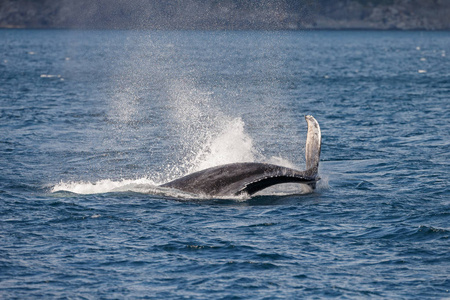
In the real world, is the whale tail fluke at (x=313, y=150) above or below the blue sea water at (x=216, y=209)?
above

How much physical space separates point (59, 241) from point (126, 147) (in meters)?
12.8

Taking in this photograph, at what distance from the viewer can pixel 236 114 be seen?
3859cm

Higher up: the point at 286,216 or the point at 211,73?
the point at 211,73

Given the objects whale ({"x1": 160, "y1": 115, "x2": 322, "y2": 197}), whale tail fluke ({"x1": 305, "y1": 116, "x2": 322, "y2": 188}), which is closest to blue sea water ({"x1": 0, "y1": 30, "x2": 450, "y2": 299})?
whale ({"x1": 160, "y1": 115, "x2": 322, "y2": 197})

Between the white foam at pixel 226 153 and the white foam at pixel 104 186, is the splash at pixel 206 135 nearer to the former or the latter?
the white foam at pixel 226 153

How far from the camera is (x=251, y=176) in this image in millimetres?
17734

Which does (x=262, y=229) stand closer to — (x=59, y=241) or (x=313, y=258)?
(x=313, y=258)

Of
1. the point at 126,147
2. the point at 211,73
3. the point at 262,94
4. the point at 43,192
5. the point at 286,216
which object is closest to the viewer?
the point at 286,216

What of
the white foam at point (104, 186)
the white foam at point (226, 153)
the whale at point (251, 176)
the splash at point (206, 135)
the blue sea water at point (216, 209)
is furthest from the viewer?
the splash at point (206, 135)

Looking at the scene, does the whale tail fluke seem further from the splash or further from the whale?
the splash

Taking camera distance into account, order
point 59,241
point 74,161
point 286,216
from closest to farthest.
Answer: point 59,241 < point 286,216 < point 74,161

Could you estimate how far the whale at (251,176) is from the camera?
57.5ft

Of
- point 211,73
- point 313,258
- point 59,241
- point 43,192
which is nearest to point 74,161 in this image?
point 43,192

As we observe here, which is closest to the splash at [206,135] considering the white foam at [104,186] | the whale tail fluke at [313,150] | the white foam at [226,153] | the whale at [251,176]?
the white foam at [226,153]
